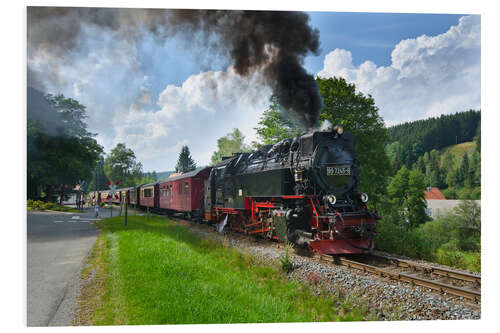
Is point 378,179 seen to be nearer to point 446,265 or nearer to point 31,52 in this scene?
point 446,265

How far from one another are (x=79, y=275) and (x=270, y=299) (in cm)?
342

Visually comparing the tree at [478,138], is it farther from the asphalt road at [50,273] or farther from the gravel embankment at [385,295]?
the asphalt road at [50,273]

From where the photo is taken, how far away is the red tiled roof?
17916mm

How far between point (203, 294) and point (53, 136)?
15.7ft

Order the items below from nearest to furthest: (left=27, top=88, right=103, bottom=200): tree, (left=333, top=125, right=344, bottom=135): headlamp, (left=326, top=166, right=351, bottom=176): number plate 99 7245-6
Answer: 1. (left=27, top=88, right=103, bottom=200): tree
2. (left=326, top=166, right=351, bottom=176): number plate 99 7245-6
3. (left=333, top=125, right=344, bottom=135): headlamp

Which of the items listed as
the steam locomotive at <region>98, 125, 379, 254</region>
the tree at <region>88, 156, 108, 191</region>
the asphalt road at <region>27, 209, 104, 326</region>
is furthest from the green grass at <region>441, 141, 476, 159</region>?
the tree at <region>88, 156, 108, 191</region>

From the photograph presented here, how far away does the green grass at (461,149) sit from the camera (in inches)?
243

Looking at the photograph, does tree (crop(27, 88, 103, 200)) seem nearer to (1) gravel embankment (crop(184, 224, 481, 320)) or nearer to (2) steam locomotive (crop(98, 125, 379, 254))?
(2) steam locomotive (crop(98, 125, 379, 254))

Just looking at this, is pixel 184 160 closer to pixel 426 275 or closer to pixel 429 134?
pixel 429 134

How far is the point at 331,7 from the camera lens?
5539mm

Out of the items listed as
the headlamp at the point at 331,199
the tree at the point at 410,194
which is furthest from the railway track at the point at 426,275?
the tree at the point at 410,194

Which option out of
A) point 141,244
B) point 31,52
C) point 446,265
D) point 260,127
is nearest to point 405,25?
point 446,265

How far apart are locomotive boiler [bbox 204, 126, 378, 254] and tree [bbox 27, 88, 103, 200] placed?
13.6ft

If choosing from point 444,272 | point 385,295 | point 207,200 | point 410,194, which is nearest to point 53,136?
point 207,200
